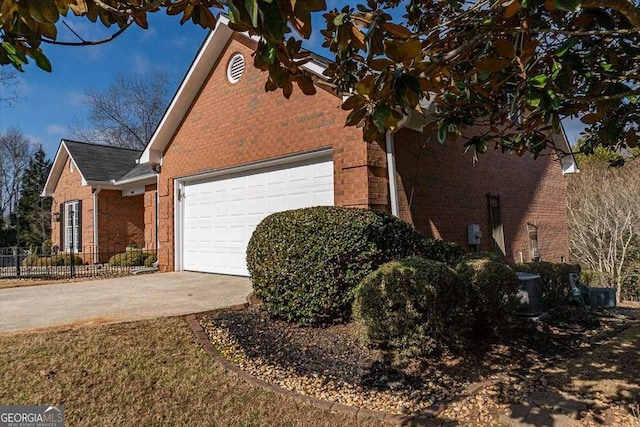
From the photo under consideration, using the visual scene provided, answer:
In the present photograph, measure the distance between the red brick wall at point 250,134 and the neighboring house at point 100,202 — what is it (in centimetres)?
376

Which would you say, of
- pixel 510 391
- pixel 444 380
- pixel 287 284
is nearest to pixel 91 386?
pixel 287 284

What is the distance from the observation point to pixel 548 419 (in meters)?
3.03

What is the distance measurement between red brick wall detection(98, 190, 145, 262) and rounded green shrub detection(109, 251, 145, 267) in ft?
7.88

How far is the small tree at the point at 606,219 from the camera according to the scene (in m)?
13.2

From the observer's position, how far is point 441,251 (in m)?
6.84

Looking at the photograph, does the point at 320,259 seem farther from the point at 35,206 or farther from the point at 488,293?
the point at 35,206

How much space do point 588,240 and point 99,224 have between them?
18826 mm

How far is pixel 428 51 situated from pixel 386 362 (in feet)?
9.98

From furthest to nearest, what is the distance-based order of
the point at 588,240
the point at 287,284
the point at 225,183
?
the point at 588,240 < the point at 225,183 < the point at 287,284

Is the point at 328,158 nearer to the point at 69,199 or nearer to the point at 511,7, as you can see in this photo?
the point at 511,7

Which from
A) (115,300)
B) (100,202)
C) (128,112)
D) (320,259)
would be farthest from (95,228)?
(128,112)

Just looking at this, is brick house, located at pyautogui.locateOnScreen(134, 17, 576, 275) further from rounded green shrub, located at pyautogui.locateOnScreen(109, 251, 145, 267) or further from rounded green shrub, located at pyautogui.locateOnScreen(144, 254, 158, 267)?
rounded green shrub, located at pyautogui.locateOnScreen(109, 251, 145, 267)

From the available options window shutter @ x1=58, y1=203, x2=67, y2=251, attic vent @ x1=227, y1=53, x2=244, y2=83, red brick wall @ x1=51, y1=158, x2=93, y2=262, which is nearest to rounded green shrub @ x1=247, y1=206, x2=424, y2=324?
attic vent @ x1=227, y1=53, x2=244, y2=83

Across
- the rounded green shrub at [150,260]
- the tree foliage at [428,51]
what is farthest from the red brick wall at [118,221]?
the tree foliage at [428,51]
